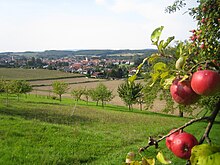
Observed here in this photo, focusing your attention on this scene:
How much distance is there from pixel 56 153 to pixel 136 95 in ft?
118

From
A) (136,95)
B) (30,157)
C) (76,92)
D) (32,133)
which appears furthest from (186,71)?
(76,92)

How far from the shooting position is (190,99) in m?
1.13

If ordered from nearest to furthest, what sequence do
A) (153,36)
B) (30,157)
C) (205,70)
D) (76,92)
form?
(205,70) → (153,36) → (30,157) → (76,92)

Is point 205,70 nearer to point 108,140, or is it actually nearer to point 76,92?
point 108,140

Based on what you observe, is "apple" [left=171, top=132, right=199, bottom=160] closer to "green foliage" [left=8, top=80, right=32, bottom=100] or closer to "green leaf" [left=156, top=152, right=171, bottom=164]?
"green leaf" [left=156, top=152, right=171, bottom=164]

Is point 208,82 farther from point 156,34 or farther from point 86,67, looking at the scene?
point 86,67

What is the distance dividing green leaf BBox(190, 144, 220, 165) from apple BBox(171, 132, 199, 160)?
12cm

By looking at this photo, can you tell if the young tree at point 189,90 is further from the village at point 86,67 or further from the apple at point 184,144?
the village at point 86,67

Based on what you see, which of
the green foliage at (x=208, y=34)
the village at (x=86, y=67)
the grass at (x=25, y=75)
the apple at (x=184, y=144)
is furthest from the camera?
the village at (x=86, y=67)

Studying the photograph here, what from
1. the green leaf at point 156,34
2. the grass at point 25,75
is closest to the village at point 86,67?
the grass at point 25,75

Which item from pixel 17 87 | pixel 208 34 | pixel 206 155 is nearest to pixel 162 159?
pixel 206 155

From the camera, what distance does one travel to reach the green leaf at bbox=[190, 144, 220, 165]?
35.7 inches

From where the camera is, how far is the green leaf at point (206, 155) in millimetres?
906

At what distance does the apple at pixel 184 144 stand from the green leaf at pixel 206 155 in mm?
118
